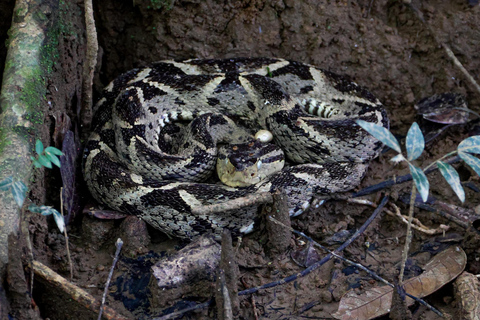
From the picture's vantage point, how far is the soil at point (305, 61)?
358cm

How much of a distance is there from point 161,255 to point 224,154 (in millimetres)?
1140

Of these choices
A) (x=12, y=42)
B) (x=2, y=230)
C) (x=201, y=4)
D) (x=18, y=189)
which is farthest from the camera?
(x=201, y=4)

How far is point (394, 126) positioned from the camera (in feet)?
17.7

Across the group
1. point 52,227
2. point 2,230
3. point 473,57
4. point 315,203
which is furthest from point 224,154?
point 473,57

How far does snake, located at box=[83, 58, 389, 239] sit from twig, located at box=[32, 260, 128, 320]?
3.34 feet

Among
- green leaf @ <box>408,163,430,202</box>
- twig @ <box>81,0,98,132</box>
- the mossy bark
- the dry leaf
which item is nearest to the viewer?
green leaf @ <box>408,163,430,202</box>

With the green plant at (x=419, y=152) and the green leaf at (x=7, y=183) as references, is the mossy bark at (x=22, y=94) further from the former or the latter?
the green plant at (x=419, y=152)

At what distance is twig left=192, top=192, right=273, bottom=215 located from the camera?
3.47m

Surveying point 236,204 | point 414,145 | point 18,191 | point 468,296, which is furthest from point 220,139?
point 468,296

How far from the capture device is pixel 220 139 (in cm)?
503

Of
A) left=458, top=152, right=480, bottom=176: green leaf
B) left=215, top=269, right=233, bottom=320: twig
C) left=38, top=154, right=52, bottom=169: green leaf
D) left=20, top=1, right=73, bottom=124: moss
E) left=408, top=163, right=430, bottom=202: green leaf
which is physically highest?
left=20, top=1, right=73, bottom=124: moss

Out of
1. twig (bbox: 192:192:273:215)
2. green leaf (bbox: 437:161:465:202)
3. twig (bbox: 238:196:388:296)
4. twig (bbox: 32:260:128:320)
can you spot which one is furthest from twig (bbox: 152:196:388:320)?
green leaf (bbox: 437:161:465:202)

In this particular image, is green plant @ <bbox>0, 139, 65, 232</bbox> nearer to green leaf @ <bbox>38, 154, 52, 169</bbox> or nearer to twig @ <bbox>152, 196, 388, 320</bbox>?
green leaf @ <bbox>38, 154, 52, 169</bbox>

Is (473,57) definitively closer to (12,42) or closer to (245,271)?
(245,271)
